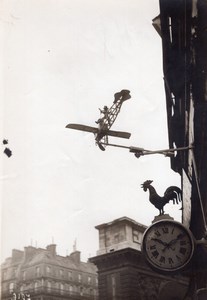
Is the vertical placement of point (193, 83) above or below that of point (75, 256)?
below

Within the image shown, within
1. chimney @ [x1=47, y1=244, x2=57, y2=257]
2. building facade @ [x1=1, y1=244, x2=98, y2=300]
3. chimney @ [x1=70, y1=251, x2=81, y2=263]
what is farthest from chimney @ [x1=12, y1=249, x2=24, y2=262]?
chimney @ [x1=70, y1=251, x2=81, y2=263]

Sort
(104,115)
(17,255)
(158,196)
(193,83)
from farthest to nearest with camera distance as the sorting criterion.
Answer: (17,255) < (104,115) < (158,196) < (193,83)

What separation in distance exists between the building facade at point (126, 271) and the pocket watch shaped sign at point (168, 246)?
23.5 meters

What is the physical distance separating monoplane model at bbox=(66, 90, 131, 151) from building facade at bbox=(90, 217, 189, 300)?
21946 mm

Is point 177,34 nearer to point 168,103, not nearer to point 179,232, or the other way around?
point 168,103

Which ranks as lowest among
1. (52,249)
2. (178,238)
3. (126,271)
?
(178,238)

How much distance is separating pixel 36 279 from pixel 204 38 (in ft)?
165

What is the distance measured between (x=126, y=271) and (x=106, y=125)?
890 inches

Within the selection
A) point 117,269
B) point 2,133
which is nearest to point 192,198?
point 2,133

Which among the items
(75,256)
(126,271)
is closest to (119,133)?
(126,271)

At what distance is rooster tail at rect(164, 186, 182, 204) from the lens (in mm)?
7977

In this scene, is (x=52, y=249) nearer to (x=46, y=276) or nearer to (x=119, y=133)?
(x=46, y=276)

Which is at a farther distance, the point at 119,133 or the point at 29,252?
the point at 29,252

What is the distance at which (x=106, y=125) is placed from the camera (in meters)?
8.30
